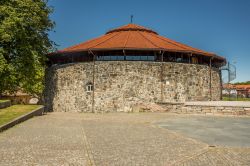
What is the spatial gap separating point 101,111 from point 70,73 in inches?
178

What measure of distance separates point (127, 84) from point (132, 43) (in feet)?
13.1

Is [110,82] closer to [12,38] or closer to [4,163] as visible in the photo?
[12,38]

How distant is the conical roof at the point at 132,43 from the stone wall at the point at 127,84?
1251 millimetres

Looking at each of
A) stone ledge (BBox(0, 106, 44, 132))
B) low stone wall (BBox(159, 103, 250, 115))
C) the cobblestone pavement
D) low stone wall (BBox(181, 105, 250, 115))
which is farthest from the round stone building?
the cobblestone pavement

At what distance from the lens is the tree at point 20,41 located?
2027 centimetres

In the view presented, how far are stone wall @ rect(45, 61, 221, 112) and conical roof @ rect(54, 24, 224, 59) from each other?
1251 millimetres

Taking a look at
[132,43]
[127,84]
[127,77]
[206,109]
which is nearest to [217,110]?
[206,109]

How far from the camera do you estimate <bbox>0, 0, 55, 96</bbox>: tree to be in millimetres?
20266

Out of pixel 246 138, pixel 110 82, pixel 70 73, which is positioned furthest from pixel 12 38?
pixel 246 138

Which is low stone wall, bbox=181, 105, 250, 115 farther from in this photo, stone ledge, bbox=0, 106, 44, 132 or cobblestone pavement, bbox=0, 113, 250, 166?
stone ledge, bbox=0, 106, 44, 132

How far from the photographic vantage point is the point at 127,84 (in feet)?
74.0

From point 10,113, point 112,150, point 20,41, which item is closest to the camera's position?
point 112,150

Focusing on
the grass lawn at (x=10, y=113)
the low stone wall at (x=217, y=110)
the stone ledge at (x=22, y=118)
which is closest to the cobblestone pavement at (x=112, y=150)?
the stone ledge at (x=22, y=118)

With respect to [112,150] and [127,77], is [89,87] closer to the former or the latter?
[127,77]
